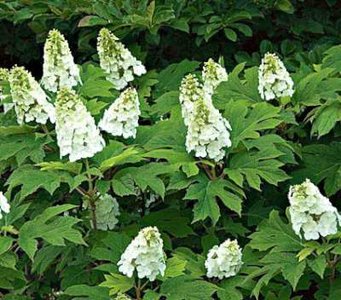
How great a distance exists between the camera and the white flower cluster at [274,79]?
3705mm

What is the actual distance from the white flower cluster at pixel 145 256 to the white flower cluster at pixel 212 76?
1.11 metres

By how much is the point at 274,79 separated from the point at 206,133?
547 millimetres

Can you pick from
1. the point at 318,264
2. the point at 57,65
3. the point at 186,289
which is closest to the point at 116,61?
the point at 57,65

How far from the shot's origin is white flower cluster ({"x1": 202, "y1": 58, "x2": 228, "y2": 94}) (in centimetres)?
400

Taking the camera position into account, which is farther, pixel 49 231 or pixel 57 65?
pixel 57 65

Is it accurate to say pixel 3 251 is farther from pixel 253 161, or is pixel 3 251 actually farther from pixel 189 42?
pixel 189 42

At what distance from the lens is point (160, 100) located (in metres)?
4.06

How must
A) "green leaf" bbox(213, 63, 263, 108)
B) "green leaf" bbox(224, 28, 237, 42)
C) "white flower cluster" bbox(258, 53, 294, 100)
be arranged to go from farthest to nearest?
"green leaf" bbox(224, 28, 237, 42) → "green leaf" bbox(213, 63, 263, 108) → "white flower cluster" bbox(258, 53, 294, 100)

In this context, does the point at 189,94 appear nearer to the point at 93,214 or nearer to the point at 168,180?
the point at 168,180

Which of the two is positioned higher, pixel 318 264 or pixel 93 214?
pixel 318 264

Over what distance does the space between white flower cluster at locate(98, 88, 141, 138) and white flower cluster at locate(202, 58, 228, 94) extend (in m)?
0.54

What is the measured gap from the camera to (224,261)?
3.33 m

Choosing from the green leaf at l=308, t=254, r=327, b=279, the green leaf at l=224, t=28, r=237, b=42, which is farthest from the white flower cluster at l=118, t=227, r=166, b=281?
the green leaf at l=224, t=28, r=237, b=42

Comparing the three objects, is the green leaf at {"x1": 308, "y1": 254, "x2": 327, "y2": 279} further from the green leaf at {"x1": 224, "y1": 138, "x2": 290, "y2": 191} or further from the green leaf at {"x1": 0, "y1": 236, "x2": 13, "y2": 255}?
the green leaf at {"x1": 0, "y1": 236, "x2": 13, "y2": 255}
